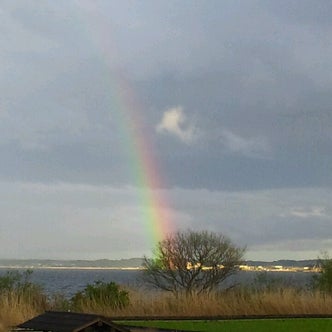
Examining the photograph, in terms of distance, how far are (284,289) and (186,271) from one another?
7133 millimetres

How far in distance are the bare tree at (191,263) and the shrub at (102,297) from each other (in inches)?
308

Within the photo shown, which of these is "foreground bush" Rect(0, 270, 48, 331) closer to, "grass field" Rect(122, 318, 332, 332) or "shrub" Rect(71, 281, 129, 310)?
"shrub" Rect(71, 281, 129, 310)

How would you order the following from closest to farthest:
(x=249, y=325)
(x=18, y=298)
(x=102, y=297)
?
(x=249, y=325), (x=18, y=298), (x=102, y=297)

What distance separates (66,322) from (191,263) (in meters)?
19.9

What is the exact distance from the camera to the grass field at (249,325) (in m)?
15.7

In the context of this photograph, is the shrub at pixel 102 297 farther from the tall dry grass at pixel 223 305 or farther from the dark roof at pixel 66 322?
the dark roof at pixel 66 322

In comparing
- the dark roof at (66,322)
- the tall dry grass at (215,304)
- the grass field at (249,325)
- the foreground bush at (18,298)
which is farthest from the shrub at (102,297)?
the dark roof at (66,322)

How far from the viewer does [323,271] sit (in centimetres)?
2889

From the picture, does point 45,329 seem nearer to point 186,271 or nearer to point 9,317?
point 9,317

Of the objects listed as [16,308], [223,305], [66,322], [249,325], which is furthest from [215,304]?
[66,322]

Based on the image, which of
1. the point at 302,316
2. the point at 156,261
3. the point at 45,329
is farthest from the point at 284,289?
the point at 45,329

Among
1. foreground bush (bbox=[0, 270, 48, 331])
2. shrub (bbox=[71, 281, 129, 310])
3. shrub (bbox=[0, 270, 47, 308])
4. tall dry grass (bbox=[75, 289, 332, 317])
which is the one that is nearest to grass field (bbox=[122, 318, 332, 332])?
tall dry grass (bbox=[75, 289, 332, 317])

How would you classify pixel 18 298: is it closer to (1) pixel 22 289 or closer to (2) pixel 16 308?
(1) pixel 22 289

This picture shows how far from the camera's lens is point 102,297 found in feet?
68.0
